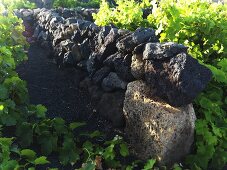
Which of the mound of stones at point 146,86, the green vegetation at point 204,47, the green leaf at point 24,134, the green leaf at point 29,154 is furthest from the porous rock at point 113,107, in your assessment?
the green leaf at point 29,154

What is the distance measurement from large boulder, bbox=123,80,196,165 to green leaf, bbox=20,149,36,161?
118 cm

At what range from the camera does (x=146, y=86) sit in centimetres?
428

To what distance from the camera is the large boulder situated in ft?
12.9

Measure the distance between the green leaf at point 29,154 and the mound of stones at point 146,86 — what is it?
118 centimetres

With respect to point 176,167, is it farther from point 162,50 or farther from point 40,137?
point 40,137

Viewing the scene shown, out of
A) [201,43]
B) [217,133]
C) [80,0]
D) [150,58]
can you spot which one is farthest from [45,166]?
[80,0]

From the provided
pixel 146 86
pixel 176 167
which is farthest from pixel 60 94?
pixel 176 167

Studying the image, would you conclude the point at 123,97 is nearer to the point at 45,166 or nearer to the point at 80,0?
the point at 45,166

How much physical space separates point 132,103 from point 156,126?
453 millimetres

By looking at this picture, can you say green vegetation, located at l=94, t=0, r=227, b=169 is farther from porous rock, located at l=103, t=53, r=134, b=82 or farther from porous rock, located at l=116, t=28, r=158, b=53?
porous rock, located at l=103, t=53, r=134, b=82

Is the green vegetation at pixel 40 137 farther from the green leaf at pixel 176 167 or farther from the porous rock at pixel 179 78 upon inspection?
the porous rock at pixel 179 78

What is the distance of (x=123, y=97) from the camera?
452 cm

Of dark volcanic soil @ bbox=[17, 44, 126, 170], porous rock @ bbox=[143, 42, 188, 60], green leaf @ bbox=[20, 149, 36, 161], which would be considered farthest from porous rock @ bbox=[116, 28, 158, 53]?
green leaf @ bbox=[20, 149, 36, 161]

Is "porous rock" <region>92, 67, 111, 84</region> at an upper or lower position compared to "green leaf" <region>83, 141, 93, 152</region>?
upper
